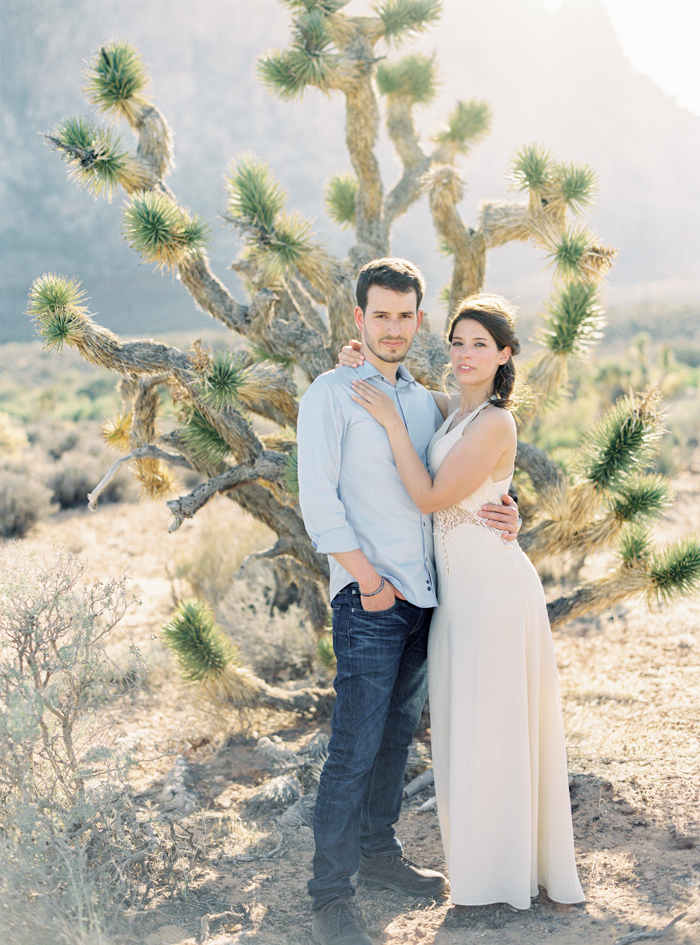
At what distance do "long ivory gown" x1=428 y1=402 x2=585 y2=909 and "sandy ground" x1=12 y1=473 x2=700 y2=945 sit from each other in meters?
0.18

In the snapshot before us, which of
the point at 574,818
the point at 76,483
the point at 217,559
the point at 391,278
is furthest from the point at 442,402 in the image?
the point at 76,483

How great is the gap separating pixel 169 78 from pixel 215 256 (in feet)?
45.2

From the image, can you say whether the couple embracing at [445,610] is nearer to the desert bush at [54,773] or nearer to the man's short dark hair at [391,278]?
the man's short dark hair at [391,278]

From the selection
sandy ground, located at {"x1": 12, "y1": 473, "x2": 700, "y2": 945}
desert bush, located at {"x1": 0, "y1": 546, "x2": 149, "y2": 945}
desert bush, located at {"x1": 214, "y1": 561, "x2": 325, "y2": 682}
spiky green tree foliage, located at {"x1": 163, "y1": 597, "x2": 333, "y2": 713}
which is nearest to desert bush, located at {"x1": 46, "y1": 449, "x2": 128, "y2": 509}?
sandy ground, located at {"x1": 12, "y1": 473, "x2": 700, "y2": 945}

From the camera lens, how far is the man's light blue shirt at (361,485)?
2664 millimetres

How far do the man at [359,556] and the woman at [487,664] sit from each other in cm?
10

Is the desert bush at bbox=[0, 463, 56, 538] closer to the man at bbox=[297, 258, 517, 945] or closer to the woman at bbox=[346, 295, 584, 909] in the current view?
the man at bbox=[297, 258, 517, 945]

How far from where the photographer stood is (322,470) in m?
2.64

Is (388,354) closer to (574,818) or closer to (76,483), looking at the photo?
(574,818)

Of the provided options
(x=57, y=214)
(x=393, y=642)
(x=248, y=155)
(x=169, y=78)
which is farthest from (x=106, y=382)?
(x=169, y=78)

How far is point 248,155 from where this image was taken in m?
4.28

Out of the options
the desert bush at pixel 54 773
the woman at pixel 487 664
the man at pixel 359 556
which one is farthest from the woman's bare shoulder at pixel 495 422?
the desert bush at pixel 54 773

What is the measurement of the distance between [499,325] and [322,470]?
828 mm

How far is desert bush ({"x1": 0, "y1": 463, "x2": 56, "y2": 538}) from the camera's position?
33.3 ft
